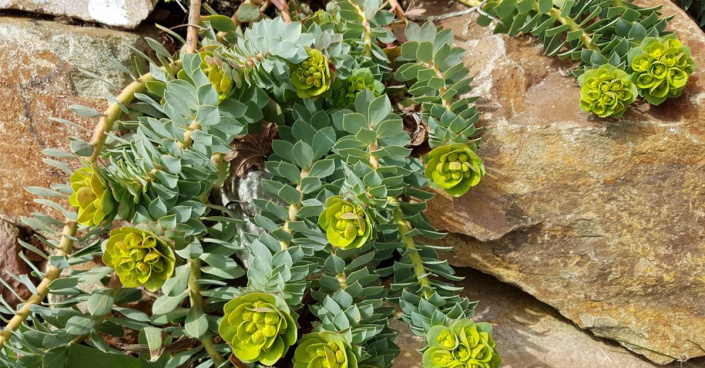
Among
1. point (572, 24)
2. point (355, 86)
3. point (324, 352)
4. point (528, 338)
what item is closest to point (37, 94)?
point (355, 86)

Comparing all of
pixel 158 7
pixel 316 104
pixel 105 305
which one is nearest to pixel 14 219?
pixel 105 305

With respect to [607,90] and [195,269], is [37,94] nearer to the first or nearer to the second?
[195,269]

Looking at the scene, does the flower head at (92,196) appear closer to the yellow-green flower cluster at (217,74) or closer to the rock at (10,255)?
the yellow-green flower cluster at (217,74)

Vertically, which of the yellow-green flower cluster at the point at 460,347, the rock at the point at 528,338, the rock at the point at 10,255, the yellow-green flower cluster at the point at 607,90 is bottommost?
the rock at the point at 528,338

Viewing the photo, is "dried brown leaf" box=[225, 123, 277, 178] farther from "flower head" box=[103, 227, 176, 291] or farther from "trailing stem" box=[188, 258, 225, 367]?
"flower head" box=[103, 227, 176, 291]

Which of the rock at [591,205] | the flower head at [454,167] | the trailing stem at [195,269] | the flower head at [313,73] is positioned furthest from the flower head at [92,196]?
the rock at [591,205]

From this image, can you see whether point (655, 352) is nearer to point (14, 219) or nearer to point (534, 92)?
point (534, 92)

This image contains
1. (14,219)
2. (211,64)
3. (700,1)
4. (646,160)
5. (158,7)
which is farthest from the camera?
(700,1)

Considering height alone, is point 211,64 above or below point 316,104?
above
